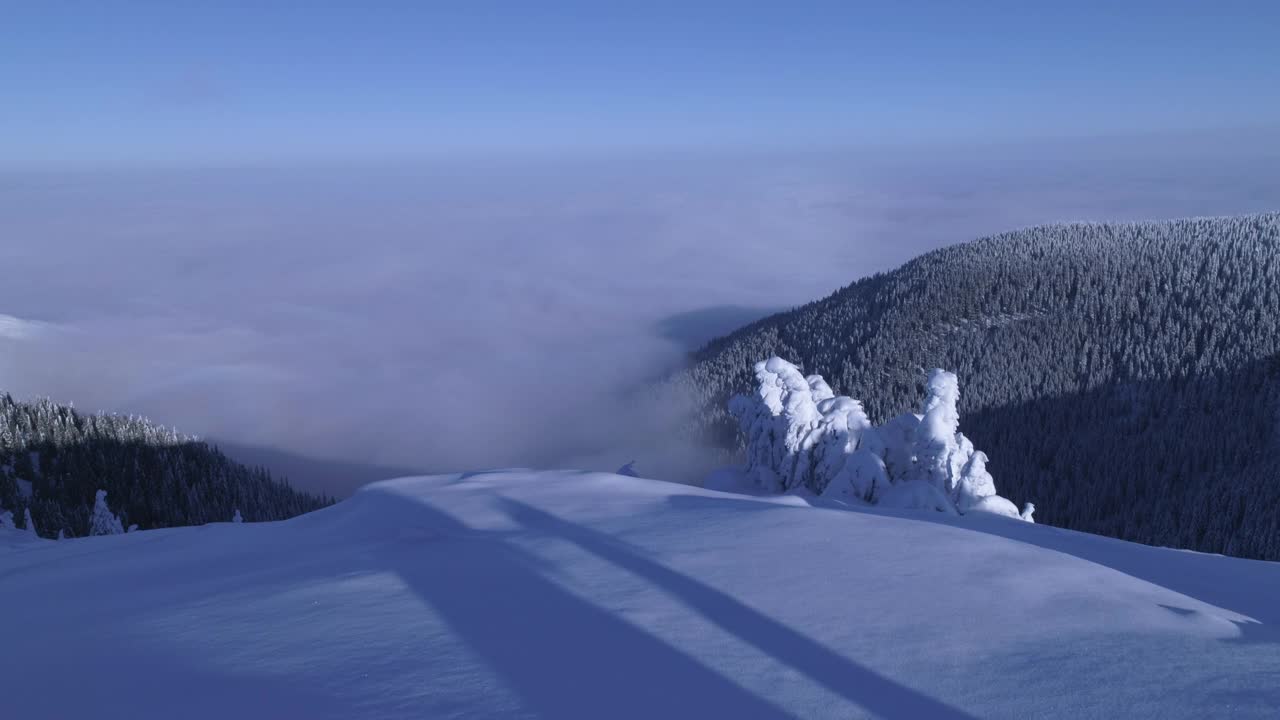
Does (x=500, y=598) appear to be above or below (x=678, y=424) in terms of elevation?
above

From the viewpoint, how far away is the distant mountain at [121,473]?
258 ft

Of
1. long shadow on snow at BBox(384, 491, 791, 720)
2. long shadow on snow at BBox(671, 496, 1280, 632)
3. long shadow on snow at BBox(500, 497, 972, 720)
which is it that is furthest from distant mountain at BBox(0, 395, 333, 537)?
long shadow on snow at BBox(671, 496, 1280, 632)

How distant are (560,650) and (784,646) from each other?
7.24 feet

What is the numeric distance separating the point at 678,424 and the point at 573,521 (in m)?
112

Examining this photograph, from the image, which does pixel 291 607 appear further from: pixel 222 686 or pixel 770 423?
pixel 770 423

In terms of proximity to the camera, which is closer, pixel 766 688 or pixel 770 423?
pixel 766 688

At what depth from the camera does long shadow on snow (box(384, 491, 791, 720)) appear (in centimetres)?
589

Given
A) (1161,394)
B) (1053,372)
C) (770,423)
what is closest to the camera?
(770,423)

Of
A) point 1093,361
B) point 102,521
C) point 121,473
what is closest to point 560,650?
point 102,521

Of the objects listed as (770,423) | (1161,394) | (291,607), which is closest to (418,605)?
(291,607)

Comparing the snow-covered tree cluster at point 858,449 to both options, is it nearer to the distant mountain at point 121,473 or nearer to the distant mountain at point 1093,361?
the distant mountain at point 1093,361

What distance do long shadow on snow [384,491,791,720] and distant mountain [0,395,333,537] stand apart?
277ft

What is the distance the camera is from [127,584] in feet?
32.8

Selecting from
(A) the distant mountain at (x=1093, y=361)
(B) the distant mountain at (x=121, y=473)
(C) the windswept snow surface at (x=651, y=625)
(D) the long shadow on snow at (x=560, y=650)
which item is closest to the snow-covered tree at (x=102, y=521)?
(B) the distant mountain at (x=121, y=473)
